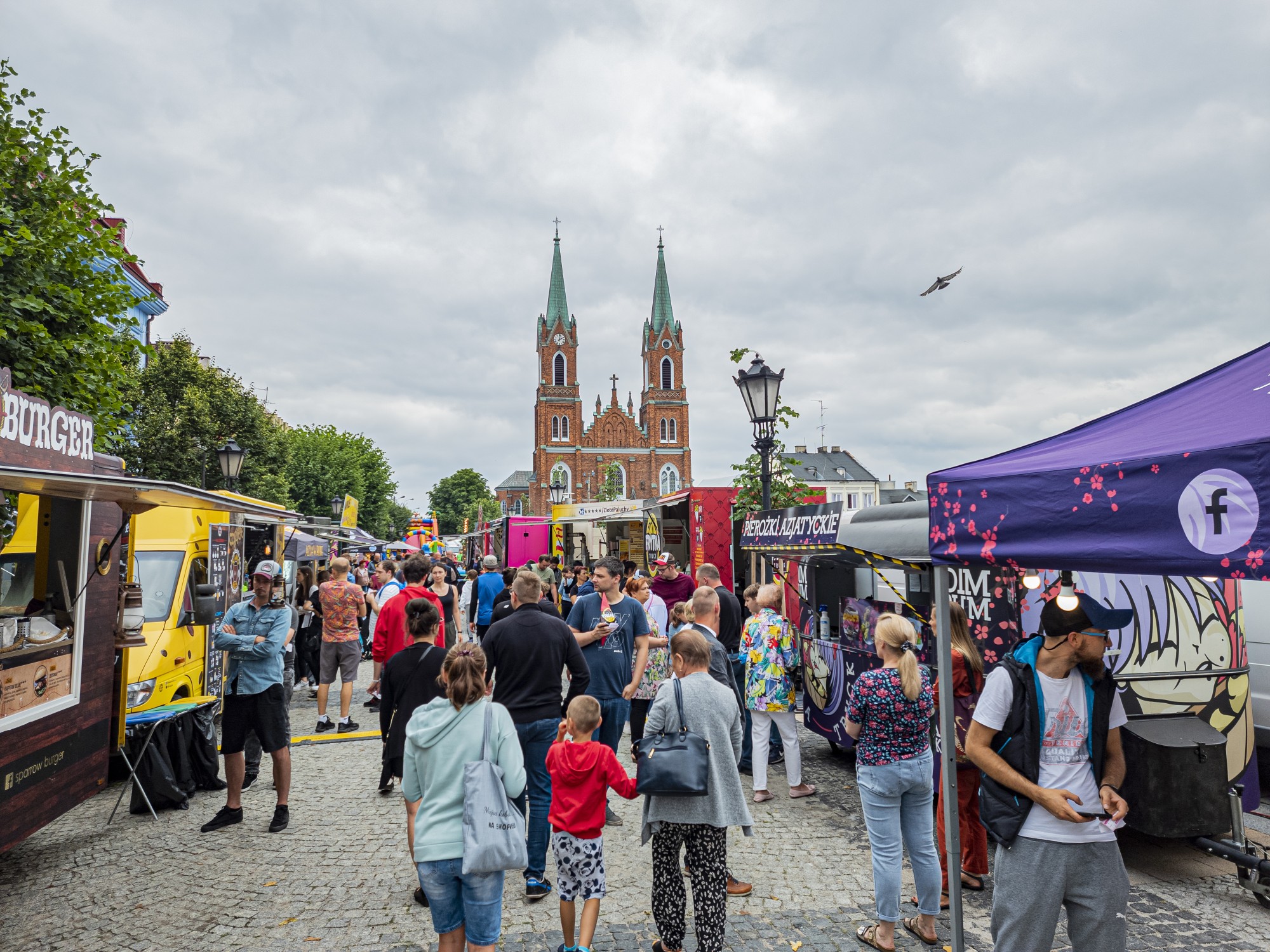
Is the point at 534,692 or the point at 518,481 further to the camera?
the point at 518,481

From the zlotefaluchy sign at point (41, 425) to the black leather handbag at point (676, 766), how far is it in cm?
405

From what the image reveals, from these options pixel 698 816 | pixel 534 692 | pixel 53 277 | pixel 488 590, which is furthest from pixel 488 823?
pixel 53 277

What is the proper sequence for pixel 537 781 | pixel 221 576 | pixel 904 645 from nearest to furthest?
pixel 904 645, pixel 537 781, pixel 221 576

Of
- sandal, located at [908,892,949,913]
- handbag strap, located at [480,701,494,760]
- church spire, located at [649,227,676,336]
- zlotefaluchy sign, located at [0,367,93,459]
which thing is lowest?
sandal, located at [908,892,949,913]

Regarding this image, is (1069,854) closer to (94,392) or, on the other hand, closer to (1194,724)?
(1194,724)

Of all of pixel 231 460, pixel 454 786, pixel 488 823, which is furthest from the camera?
pixel 231 460

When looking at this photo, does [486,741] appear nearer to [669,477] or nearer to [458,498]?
[669,477]

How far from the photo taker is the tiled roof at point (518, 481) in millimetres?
130500

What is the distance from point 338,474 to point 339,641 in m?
42.4

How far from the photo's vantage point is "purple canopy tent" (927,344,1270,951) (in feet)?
7.64

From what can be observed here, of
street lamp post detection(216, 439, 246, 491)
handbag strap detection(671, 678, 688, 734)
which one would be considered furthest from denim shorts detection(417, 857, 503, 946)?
street lamp post detection(216, 439, 246, 491)

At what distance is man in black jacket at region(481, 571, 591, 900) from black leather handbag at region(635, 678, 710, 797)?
112cm

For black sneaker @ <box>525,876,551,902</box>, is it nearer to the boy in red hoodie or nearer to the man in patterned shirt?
the boy in red hoodie

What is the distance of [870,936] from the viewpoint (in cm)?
370
